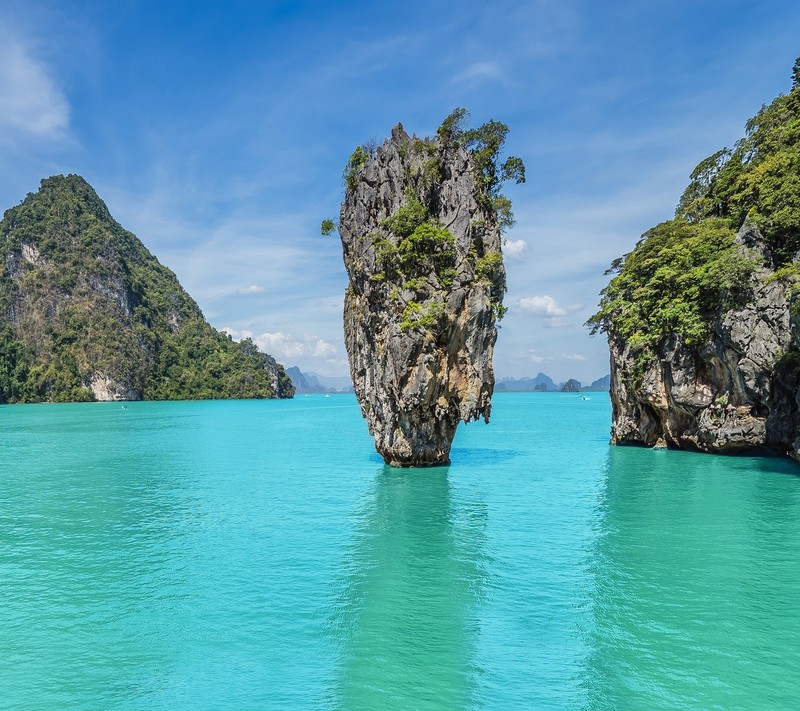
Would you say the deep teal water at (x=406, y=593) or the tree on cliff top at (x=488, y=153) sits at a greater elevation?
the tree on cliff top at (x=488, y=153)

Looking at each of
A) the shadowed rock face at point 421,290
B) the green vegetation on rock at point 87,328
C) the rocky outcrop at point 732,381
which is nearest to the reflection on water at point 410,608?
the shadowed rock face at point 421,290

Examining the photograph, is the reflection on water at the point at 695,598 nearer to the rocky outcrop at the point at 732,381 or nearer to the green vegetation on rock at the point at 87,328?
the rocky outcrop at the point at 732,381

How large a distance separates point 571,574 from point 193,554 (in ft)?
34.0

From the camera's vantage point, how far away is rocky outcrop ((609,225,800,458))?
990 inches

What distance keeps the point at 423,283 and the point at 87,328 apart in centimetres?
12500

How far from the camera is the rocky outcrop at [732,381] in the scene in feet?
82.5

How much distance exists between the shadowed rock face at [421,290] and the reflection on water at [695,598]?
9.16 metres

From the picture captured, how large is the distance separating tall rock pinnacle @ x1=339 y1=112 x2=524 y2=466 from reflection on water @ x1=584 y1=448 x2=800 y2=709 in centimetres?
921

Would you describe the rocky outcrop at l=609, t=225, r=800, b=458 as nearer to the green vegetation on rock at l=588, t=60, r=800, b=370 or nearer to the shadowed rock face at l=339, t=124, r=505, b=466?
the green vegetation on rock at l=588, t=60, r=800, b=370

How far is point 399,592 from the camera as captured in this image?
470 inches

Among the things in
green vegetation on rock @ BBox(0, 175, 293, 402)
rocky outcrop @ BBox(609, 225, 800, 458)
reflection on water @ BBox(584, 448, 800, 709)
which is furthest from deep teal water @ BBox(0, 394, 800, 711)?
green vegetation on rock @ BBox(0, 175, 293, 402)

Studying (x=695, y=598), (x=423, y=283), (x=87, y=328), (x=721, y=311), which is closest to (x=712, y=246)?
(x=721, y=311)

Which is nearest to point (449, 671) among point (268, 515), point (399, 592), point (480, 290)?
point (399, 592)

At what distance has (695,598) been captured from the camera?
11312mm
